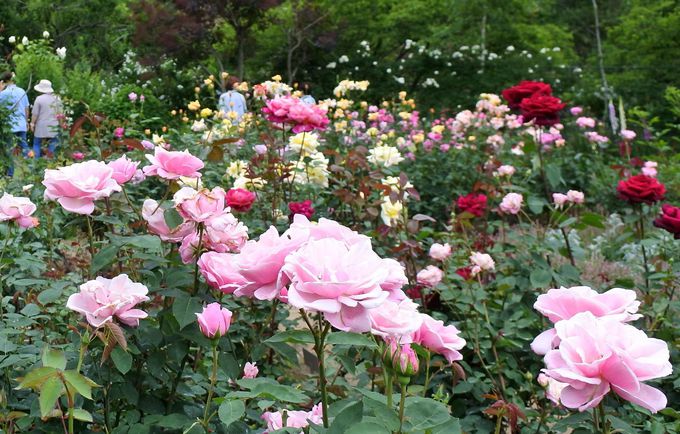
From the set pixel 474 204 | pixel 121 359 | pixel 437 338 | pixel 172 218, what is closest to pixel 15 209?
pixel 172 218

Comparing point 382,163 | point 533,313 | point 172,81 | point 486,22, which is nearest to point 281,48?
point 172,81

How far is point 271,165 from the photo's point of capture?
119 inches

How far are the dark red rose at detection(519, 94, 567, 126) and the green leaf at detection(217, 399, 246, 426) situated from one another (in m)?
1.95

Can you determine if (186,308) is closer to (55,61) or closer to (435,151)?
(435,151)

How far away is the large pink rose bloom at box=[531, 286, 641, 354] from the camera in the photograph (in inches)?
39.2

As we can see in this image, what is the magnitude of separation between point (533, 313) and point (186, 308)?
1.54 m

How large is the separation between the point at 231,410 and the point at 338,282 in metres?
0.37

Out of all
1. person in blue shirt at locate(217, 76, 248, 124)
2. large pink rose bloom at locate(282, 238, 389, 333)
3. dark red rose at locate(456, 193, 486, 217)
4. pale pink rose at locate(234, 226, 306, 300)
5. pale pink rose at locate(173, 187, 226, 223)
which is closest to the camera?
large pink rose bloom at locate(282, 238, 389, 333)

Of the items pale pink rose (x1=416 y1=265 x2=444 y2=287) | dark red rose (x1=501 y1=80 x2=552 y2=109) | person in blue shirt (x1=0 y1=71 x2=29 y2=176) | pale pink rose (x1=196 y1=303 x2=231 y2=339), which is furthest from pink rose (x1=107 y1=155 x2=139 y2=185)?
person in blue shirt (x1=0 y1=71 x2=29 y2=176)

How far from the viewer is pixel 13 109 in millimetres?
5965

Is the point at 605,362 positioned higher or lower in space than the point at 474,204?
higher

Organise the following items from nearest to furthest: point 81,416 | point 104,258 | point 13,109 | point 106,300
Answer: point 81,416 < point 106,300 < point 104,258 < point 13,109

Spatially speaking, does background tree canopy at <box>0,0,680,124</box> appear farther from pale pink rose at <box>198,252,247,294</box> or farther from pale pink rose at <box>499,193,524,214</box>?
pale pink rose at <box>198,252,247,294</box>

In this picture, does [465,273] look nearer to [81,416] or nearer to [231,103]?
[81,416]
